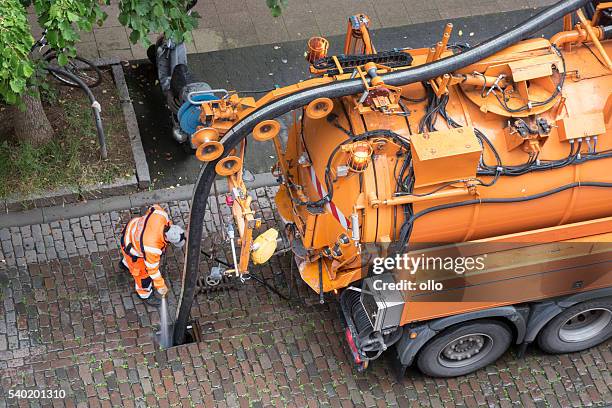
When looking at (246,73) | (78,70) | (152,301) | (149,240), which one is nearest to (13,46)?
(149,240)

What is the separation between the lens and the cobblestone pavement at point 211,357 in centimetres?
823

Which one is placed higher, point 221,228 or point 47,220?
point 47,220

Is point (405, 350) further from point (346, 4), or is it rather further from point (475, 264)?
point (346, 4)

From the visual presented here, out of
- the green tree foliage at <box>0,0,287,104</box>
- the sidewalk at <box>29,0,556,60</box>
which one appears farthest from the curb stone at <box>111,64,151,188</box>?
the green tree foliage at <box>0,0,287,104</box>

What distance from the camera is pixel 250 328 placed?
28.9ft

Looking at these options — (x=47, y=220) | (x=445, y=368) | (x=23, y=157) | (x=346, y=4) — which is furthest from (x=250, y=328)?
(x=346, y=4)

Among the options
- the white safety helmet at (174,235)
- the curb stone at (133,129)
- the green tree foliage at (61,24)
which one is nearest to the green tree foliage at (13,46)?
the green tree foliage at (61,24)

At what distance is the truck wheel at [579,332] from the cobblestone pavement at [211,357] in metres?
0.16

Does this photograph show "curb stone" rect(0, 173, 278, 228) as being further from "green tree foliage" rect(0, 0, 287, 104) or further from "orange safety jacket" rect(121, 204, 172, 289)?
"green tree foliage" rect(0, 0, 287, 104)

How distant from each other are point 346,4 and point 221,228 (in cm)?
474

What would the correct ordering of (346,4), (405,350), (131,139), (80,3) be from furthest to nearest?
1. (346,4)
2. (131,139)
3. (405,350)
4. (80,3)

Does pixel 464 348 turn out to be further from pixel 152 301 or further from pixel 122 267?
pixel 122 267

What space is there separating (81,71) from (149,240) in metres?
3.58

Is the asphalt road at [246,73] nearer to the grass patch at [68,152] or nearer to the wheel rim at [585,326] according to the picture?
the grass patch at [68,152]
